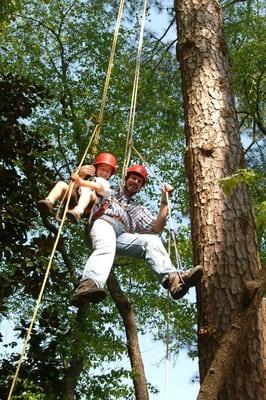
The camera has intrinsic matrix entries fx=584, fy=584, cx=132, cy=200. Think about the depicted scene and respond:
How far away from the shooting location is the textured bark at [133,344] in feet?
29.8

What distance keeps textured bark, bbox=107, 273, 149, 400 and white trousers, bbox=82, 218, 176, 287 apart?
5.59 m

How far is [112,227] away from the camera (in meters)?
4.01

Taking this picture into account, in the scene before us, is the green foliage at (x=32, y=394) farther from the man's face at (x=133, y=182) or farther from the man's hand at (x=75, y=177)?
the man's hand at (x=75, y=177)

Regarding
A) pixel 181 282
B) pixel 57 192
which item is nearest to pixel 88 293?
pixel 181 282

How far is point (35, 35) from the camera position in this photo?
12.5 m

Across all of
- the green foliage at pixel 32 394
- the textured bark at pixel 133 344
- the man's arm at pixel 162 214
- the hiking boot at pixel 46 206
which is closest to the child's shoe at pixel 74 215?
the hiking boot at pixel 46 206

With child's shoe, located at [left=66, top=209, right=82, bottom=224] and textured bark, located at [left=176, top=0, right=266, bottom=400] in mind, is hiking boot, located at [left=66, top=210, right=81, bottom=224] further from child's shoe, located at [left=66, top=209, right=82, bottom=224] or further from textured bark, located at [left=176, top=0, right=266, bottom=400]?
textured bark, located at [left=176, top=0, right=266, bottom=400]

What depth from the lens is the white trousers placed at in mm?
3609

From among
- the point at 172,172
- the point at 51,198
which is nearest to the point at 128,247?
the point at 51,198

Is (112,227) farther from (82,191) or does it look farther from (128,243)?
(82,191)

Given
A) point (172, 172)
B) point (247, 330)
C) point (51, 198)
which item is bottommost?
point (247, 330)

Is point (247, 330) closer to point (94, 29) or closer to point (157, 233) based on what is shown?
point (157, 233)

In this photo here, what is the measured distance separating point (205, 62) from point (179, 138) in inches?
317

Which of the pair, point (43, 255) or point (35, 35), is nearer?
point (43, 255)
